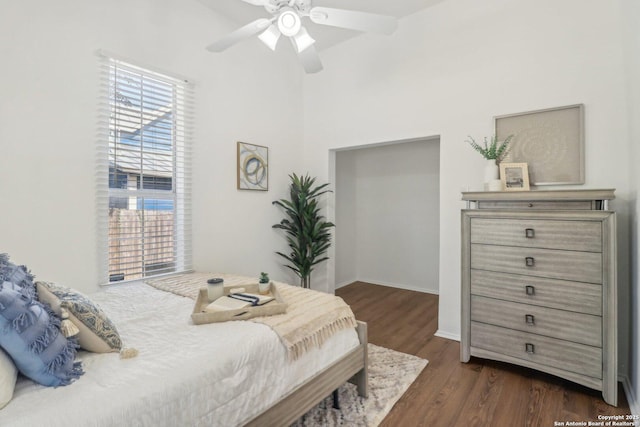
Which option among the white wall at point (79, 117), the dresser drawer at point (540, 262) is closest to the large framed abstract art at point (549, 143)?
the dresser drawer at point (540, 262)

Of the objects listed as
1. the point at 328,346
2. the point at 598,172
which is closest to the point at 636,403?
the point at 598,172

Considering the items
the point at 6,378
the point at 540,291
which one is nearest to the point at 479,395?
the point at 540,291

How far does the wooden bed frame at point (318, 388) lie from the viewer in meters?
1.40

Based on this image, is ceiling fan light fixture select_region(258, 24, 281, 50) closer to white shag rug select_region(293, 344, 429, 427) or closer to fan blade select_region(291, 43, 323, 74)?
fan blade select_region(291, 43, 323, 74)

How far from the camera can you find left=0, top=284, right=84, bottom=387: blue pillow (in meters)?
0.95

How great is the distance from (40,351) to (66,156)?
1.63 meters

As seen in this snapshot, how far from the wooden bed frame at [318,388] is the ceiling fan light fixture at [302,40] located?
6.19 feet

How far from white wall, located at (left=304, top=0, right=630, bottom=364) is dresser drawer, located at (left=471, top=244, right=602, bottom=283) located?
0.46 metres

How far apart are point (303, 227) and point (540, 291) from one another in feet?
7.63

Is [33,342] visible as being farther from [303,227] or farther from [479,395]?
[303,227]

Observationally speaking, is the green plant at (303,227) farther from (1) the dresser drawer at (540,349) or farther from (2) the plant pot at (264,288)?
(1) the dresser drawer at (540,349)

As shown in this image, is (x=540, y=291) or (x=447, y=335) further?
(x=447, y=335)

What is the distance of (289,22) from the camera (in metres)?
1.95

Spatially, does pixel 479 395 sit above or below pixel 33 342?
below
